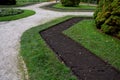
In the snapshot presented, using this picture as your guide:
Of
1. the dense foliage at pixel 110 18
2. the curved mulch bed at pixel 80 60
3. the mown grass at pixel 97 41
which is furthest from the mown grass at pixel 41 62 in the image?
the dense foliage at pixel 110 18

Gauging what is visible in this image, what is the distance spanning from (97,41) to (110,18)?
185 cm

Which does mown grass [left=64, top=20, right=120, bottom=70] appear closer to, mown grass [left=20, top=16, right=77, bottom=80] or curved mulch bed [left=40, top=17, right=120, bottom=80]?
curved mulch bed [left=40, top=17, right=120, bottom=80]

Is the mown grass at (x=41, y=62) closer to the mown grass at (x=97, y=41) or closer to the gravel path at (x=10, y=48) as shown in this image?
the gravel path at (x=10, y=48)

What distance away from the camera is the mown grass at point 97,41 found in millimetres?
7608

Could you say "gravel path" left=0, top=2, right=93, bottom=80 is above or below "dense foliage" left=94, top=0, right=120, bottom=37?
below

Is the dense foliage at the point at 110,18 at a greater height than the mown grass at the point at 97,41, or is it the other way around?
the dense foliage at the point at 110,18

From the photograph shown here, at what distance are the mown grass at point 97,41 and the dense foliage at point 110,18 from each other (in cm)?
34

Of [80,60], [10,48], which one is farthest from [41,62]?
[10,48]

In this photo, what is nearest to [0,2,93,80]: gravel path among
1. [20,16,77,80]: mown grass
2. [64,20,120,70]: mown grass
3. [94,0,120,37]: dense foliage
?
[20,16,77,80]: mown grass

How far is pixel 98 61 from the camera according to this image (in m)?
7.20

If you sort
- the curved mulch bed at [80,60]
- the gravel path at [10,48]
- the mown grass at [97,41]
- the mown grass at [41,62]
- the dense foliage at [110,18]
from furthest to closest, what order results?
the dense foliage at [110,18] → the mown grass at [97,41] → the gravel path at [10,48] → the curved mulch bed at [80,60] → the mown grass at [41,62]

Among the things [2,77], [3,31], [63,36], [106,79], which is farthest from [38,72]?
[3,31]

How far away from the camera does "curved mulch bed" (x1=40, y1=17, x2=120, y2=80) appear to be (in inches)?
243

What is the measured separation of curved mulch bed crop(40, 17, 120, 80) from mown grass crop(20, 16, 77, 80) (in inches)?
11.5
